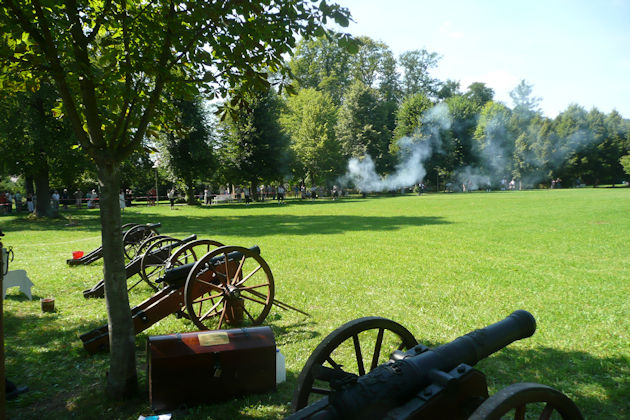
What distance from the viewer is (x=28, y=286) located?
6465 mm

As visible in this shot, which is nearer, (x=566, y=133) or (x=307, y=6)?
(x=307, y=6)

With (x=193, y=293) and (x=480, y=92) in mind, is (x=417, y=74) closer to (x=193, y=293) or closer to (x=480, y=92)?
(x=480, y=92)

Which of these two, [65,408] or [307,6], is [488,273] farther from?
[65,408]

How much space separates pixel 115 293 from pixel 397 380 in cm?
249

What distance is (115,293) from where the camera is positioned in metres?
3.34

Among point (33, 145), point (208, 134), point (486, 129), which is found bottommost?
point (33, 145)

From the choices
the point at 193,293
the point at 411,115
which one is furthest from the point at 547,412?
the point at 411,115

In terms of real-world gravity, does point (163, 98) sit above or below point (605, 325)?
above

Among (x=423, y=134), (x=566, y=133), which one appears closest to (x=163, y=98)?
(x=423, y=134)

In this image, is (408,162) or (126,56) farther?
(408,162)

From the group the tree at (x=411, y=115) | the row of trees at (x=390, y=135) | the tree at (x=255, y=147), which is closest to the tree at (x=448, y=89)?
the row of trees at (x=390, y=135)

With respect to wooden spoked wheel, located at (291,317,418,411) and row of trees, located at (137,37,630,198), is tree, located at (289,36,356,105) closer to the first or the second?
row of trees, located at (137,37,630,198)

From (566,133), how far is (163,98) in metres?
70.6

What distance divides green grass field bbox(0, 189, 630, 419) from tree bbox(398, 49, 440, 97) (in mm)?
59415
